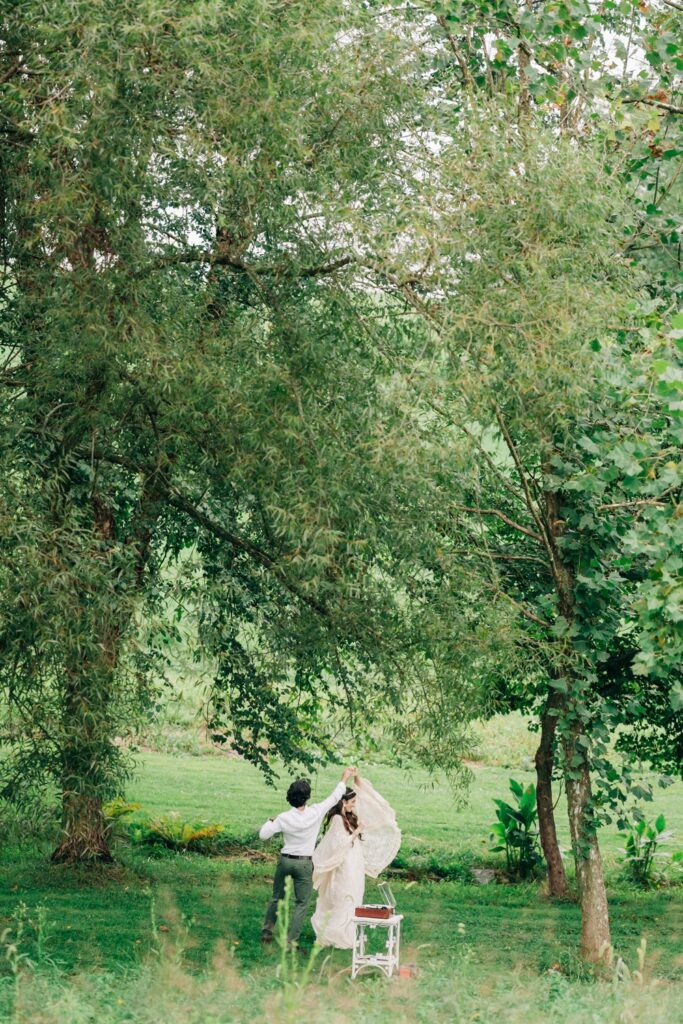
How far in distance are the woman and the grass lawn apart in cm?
55

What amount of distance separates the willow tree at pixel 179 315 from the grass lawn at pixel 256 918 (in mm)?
2108

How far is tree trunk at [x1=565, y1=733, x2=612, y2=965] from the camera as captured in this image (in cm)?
A: 1015

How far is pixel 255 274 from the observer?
875 centimetres

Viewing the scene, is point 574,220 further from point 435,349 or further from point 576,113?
point 576,113

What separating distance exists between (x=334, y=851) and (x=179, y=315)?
221 inches

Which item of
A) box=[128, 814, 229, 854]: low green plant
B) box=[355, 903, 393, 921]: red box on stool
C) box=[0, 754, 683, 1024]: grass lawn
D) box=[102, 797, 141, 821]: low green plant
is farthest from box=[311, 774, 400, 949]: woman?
box=[102, 797, 141, 821]: low green plant

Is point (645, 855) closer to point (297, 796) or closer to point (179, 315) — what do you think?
point (297, 796)

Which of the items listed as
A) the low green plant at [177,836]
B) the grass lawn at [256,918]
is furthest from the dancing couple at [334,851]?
the low green plant at [177,836]

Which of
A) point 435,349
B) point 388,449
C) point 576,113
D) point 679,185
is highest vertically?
point 576,113

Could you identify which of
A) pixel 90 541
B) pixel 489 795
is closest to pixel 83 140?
pixel 90 541

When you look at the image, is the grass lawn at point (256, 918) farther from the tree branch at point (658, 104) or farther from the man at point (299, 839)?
the tree branch at point (658, 104)

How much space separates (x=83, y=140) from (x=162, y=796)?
675 inches

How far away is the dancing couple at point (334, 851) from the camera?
34.8ft

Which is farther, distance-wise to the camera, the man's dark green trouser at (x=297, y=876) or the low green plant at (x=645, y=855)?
the low green plant at (x=645, y=855)
